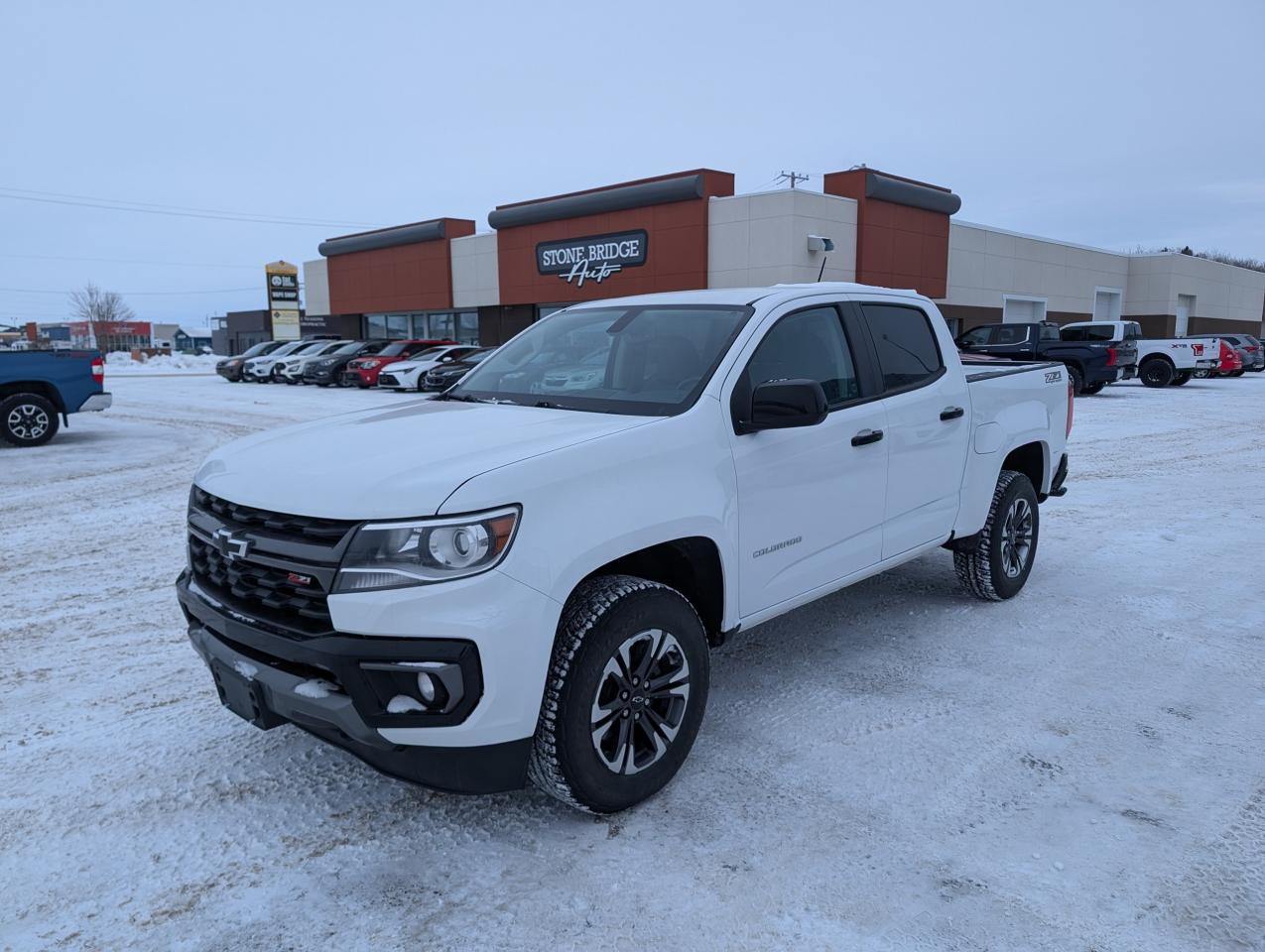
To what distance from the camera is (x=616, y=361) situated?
13.4ft

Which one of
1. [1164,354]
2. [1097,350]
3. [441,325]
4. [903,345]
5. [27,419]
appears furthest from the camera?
[441,325]

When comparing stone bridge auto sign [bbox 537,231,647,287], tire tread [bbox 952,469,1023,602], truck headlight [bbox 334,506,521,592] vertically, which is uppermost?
stone bridge auto sign [bbox 537,231,647,287]

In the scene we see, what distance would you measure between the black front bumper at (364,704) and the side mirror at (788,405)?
1478 millimetres

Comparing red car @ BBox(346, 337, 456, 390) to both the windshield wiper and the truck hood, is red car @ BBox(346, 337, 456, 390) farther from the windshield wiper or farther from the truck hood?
the truck hood

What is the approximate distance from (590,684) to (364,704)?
2.35 ft

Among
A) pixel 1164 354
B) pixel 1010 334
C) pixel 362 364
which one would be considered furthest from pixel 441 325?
pixel 1164 354

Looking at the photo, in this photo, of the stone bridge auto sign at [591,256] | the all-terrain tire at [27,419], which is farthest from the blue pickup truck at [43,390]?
the stone bridge auto sign at [591,256]

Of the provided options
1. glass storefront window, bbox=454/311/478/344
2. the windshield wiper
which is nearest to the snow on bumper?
the windshield wiper

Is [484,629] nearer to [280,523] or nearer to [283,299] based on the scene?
[280,523]

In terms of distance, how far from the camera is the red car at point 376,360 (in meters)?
27.8

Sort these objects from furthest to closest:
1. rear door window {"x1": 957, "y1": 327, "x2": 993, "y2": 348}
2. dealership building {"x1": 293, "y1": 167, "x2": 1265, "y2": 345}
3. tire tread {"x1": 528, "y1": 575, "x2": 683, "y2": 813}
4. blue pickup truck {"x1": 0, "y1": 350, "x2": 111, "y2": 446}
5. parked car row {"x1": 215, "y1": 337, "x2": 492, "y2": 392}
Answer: dealership building {"x1": 293, "y1": 167, "x2": 1265, "y2": 345}
parked car row {"x1": 215, "y1": 337, "x2": 492, "y2": 392}
rear door window {"x1": 957, "y1": 327, "x2": 993, "y2": 348}
blue pickup truck {"x1": 0, "y1": 350, "x2": 111, "y2": 446}
tire tread {"x1": 528, "y1": 575, "x2": 683, "y2": 813}

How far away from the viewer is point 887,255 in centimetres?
2922

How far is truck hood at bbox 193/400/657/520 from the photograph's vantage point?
277cm

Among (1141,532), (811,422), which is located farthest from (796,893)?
(1141,532)
